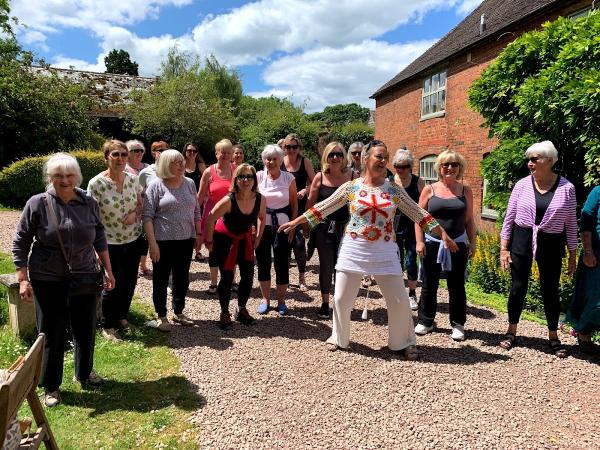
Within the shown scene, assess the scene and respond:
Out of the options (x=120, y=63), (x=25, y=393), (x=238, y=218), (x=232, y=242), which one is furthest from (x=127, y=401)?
(x=120, y=63)

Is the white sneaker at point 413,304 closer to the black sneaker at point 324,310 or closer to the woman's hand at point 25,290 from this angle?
the black sneaker at point 324,310

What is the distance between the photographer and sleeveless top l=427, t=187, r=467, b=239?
491 cm

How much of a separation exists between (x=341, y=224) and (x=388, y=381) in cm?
201

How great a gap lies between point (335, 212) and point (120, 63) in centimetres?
7721

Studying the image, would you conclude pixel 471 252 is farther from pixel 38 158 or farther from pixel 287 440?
pixel 38 158

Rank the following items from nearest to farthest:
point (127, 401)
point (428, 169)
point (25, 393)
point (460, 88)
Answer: point (25, 393)
point (127, 401)
point (460, 88)
point (428, 169)

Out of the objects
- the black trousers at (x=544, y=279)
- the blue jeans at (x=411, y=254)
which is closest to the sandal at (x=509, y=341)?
the black trousers at (x=544, y=279)

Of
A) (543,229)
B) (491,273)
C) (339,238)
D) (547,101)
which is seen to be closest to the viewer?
(543,229)

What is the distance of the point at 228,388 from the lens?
3949 mm

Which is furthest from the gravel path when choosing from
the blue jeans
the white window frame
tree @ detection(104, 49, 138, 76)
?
tree @ detection(104, 49, 138, 76)

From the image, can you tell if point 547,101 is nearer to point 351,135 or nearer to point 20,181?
point 20,181

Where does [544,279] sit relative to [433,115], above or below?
below

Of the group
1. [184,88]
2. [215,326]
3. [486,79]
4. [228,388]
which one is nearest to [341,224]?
[215,326]

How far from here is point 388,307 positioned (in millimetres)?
4582
